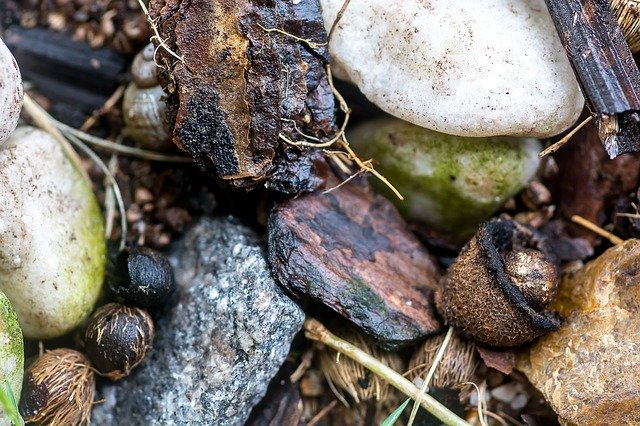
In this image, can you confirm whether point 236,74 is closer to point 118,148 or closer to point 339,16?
point 339,16

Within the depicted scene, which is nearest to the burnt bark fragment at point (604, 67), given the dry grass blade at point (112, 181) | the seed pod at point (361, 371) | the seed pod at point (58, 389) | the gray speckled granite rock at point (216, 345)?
the seed pod at point (361, 371)

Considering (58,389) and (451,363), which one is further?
(451,363)

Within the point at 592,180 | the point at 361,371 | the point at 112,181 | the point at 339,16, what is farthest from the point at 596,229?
the point at 112,181

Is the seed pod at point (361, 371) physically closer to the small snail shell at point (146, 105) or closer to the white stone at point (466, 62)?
the white stone at point (466, 62)

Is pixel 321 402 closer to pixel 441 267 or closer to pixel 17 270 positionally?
pixel 441 267

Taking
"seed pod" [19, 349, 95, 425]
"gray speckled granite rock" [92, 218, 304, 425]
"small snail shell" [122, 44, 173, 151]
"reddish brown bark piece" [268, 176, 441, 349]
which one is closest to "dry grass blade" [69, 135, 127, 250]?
"small snail shell" [122, 44, 173, 151]

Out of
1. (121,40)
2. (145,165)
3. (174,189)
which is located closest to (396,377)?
(174,189)

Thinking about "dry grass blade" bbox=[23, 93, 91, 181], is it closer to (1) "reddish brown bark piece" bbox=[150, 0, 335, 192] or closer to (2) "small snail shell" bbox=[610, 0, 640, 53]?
(1) "reddish brown bark piece" bbox=[150, 0, 335, 192]
